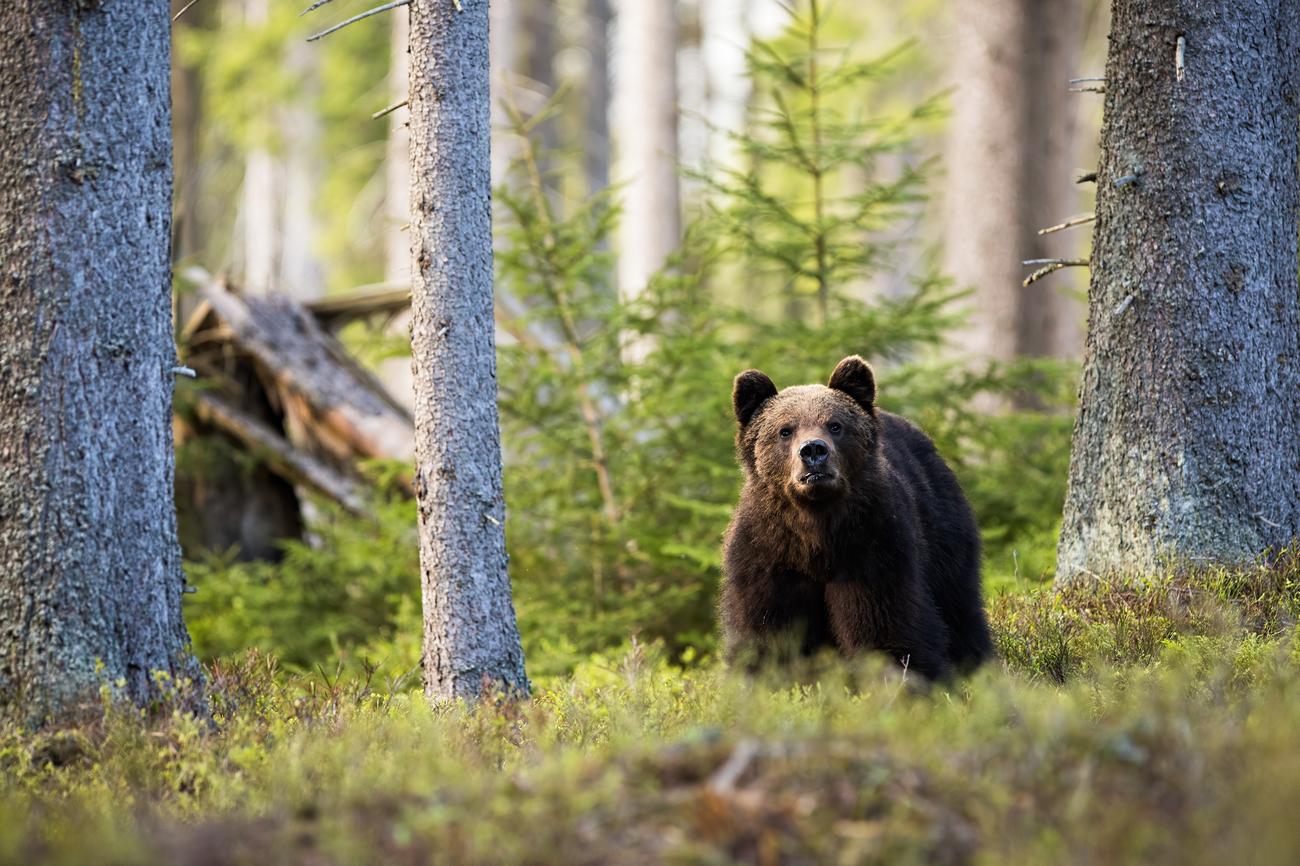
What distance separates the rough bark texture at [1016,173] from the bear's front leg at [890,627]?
842 centimetres

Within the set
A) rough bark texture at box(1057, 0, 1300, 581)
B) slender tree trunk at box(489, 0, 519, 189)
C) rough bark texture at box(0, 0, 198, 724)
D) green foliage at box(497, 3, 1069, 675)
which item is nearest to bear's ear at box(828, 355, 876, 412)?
rough bark texture at box(1057, 0, 1300, 581)

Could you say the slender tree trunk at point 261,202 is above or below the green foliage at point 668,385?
above

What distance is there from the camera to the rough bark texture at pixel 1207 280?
21.5 ft

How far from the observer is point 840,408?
640 cm

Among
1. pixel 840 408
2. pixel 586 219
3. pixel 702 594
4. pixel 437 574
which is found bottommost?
pixel 702 594

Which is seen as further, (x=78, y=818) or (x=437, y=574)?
(x=437, y=574)

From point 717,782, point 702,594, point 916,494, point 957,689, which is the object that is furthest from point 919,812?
point 702,594

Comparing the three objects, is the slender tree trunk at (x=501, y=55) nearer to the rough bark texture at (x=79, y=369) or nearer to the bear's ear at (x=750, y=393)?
the bear's ear at (x=750, y=393)

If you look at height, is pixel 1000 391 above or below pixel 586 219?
below

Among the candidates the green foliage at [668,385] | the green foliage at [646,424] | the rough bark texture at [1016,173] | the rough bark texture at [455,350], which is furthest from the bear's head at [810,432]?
the rough bark texture at [1016,173]

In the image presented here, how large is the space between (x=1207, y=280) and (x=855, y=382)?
1.99 m

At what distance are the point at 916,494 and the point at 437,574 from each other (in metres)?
2.71

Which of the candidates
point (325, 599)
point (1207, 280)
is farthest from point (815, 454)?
point (325, 599)

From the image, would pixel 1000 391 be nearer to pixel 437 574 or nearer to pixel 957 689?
pixel 957 689
